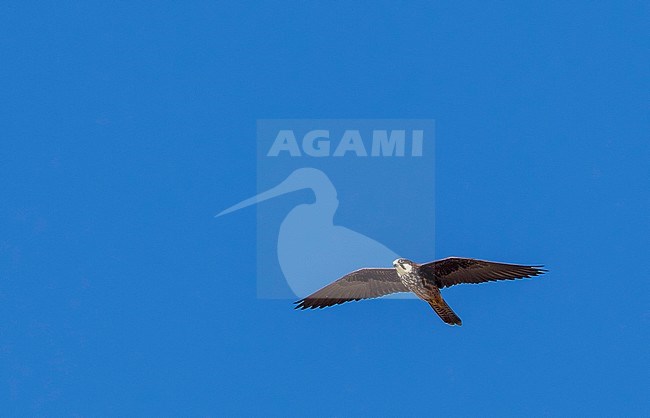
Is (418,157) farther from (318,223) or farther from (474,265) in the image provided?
(474,265)

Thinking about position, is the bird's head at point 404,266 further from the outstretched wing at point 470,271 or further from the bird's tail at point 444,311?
the bird's tail at point 444,311

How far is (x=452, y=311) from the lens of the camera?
21.3 m

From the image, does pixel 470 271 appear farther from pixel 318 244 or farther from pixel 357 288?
pixel 318 244

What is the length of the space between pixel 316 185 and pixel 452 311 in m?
5.92

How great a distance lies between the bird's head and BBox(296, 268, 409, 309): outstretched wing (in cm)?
49

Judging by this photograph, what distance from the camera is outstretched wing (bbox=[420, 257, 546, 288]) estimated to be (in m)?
21.4

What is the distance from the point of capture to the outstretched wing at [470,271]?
21.4 meters

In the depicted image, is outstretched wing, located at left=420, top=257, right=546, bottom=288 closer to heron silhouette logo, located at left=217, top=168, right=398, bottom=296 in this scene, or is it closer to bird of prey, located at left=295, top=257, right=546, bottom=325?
bird of prey, located at left=295, top=257, right=546, bottom=325

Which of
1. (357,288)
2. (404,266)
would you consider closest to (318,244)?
(357,288)

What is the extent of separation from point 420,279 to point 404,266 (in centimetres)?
41

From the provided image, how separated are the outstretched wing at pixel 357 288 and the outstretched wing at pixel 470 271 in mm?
852

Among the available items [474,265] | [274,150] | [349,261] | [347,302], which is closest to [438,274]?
[474,265]

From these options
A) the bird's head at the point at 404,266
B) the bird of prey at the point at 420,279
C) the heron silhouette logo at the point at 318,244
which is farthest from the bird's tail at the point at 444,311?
the heron silhouette logo at the point at 318,244

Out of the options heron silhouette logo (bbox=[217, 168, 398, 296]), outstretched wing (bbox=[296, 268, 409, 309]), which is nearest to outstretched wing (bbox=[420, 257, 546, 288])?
outstretched wing (bbox=[296, 268, 409, 309])
